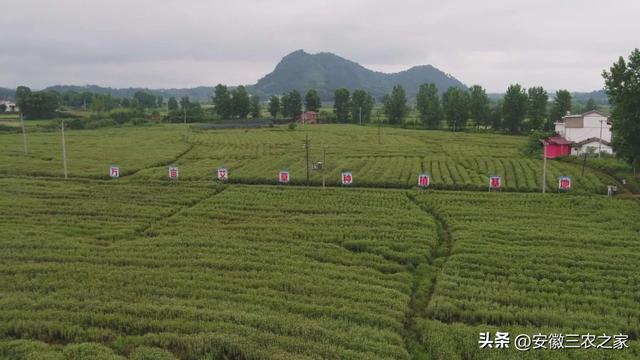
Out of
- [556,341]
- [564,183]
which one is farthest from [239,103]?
[556,341]

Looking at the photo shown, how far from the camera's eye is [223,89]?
131 meters

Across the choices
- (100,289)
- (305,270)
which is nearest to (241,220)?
(305,270)

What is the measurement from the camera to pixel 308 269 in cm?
2145

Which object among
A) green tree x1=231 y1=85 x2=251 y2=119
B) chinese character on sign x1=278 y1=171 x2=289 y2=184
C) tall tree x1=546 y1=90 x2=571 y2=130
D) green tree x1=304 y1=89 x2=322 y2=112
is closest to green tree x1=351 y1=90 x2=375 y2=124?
green tree x1=304 y1=89 x2=322 y2=112

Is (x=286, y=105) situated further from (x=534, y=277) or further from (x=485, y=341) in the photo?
(x=485, y=341)

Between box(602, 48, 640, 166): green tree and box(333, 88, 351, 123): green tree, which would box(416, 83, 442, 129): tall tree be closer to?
box(333, 88, 351, 123): green tree

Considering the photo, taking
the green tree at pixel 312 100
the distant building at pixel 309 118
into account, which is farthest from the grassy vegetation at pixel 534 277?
the green tree at pixel 312 100

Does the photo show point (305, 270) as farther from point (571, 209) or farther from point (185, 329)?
point (571, 209)

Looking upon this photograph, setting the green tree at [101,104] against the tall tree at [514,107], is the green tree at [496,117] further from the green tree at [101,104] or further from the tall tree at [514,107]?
the green tree at [101,104]

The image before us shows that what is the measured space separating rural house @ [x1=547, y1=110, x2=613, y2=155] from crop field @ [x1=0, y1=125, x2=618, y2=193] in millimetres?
6829

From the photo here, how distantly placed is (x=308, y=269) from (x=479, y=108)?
285 feet

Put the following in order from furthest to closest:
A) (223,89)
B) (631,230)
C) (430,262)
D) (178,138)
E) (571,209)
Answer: (223,89), (178,138), (571,209), (631,230), (430,262)

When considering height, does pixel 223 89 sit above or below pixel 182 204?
above

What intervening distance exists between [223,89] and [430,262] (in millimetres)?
113911
